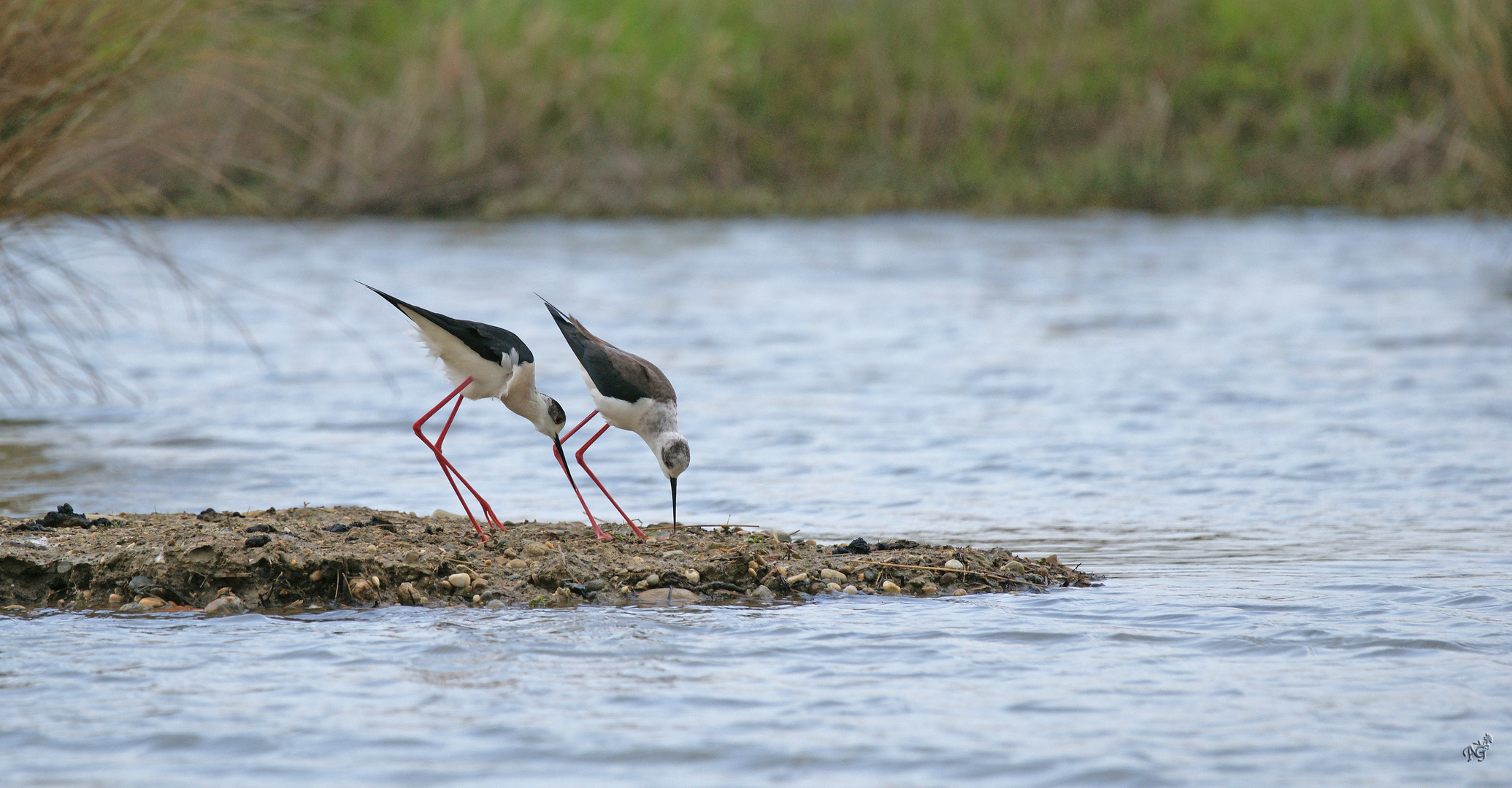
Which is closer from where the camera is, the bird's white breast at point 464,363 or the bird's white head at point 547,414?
the bird's white breast at point 464,363

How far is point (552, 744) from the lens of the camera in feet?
12.6

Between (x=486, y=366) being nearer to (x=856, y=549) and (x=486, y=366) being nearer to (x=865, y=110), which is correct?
(x=856, y=549)

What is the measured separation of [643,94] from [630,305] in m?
9.01

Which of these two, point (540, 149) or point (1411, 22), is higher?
point (1411, 22)

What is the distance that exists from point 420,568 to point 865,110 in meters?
18.3

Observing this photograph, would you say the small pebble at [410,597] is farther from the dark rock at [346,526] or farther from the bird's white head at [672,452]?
the bird's white head at [672,452]

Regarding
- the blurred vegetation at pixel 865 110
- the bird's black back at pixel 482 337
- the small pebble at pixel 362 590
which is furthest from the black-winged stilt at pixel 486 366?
the blurred vegetation at pixel 865 110

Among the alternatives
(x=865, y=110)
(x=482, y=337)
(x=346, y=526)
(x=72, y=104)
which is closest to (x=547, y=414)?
(x=482, y=337)

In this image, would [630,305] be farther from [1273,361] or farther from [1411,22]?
[1411,22]

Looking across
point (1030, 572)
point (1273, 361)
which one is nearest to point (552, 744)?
point (1030, 572)

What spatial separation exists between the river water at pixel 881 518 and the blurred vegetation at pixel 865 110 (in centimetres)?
535

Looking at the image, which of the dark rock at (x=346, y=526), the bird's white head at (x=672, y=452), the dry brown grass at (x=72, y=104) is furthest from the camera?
the dry brown grass at (x=72, y=104)

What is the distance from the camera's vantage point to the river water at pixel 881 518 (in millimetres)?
3863

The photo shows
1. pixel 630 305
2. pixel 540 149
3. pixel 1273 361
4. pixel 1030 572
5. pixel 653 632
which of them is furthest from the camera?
pixel 540 149
